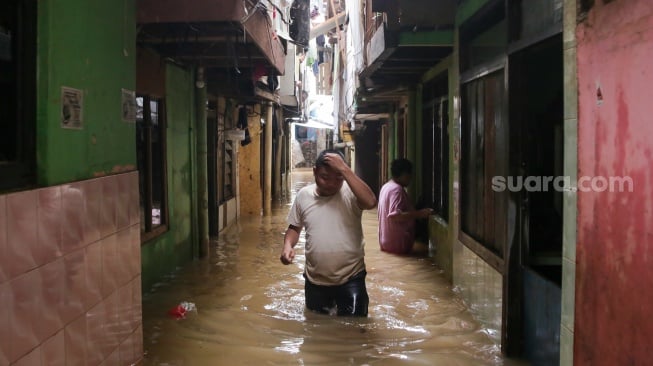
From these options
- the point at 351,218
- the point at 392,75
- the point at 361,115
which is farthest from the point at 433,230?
the point at 361,115

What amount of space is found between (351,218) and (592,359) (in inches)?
97.4

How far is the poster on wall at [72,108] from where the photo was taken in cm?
304

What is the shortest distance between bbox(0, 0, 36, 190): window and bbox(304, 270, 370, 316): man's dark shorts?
2.86 metres

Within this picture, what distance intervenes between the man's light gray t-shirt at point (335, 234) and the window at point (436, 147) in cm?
345

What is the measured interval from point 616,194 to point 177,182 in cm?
670

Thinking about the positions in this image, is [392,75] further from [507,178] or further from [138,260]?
[138,260]

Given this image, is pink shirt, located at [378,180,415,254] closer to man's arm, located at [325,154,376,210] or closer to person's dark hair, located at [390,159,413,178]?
person's dark hair, located at [390,159,413,178]

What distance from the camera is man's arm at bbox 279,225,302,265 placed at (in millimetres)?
4820

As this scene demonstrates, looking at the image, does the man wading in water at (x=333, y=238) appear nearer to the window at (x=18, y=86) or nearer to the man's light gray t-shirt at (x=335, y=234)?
the man's light gray t-shirt at (x=335, y=234)

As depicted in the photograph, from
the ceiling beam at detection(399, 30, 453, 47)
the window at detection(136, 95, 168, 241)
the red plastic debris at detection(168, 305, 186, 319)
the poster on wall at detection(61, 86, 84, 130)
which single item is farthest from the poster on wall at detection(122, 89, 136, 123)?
the ceiling beam at detection(399, 30, 453, 47)

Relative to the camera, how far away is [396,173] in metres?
8.85

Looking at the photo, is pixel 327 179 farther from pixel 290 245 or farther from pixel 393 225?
pixel 393 225

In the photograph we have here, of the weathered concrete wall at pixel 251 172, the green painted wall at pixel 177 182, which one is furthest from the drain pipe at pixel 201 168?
the weathered concrete wall at pixel 251 172

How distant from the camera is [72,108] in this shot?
314 centimetres
